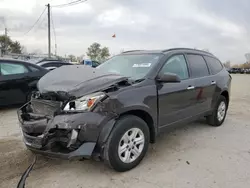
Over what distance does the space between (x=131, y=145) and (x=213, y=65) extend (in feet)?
9.93

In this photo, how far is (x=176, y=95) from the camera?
3.93 metres

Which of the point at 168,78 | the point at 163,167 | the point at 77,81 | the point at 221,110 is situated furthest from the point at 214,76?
the point at 77,81

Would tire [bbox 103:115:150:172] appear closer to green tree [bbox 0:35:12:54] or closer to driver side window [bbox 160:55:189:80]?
driver side window [bbox 160:55:189:80]

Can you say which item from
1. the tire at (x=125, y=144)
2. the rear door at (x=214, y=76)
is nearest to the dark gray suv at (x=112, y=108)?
the tire at (x=125, y=144)

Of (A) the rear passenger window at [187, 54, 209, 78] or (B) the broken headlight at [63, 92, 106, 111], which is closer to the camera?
(B) the broken headlight at [63, 92, 106, 111]

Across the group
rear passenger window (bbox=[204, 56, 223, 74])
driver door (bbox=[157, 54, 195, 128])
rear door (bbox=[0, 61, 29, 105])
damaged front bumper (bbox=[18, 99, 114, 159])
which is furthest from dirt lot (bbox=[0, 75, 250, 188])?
rear door (bbox=[0, 61, 29, 105])

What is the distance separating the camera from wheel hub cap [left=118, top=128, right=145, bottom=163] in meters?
3.13

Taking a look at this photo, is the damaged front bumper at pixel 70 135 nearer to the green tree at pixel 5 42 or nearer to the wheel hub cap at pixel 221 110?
the wheel hub cap at pixel 221 110

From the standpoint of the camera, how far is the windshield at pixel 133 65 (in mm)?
3787

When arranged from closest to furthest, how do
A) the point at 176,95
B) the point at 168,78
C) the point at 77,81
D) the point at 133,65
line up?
the point at 77,81, the point at 168,78, the point at 176,95, the point at 133,65

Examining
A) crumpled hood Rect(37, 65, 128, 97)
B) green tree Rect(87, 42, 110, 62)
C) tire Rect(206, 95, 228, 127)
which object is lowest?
tire Rect(206, 95, 228, 127)

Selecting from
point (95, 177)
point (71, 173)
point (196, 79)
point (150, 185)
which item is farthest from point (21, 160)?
point (196, 79)

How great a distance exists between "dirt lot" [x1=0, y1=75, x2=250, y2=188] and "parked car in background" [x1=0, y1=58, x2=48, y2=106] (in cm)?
191

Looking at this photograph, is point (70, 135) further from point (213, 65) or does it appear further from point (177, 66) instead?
point (213, 65)
